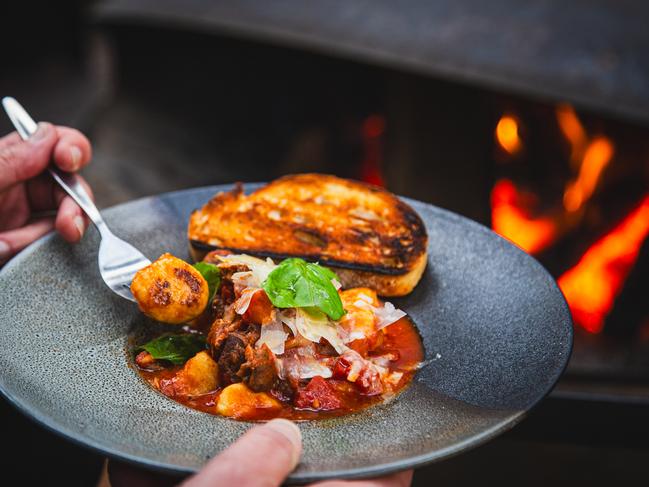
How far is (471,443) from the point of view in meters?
1.78

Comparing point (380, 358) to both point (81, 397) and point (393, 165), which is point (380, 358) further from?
point (393, 165)

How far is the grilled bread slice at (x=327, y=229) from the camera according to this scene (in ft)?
8.78

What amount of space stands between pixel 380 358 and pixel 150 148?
4.38m

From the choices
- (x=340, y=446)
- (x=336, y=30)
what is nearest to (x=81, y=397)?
(x=340, y=446)

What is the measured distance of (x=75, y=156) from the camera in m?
2.89

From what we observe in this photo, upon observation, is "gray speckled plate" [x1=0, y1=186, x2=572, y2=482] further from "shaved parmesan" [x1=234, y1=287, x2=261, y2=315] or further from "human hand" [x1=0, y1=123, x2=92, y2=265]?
"shaved parmesan" [x1=234, y1=287, x2=261, y2=315]

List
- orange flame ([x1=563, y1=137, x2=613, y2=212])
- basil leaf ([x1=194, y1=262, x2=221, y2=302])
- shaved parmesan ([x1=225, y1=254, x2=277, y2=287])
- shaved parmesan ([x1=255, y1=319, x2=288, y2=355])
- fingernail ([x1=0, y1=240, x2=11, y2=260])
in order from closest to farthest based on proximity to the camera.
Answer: shaved parmesan ([x1=255, y1=319, x2=288, y2=355])
shaved parmesan ([x1=225, y1=254, x2=277, y2=287])
basil leaf ([x1=194, y1=262, x2=221, y2=302])
fingernail ([x1=0, y1=240, x2=11, y2=260])
orange flame ([x1=563, y1=137, x2=613, y2=212])

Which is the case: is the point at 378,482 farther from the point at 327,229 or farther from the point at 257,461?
the point at 327,229

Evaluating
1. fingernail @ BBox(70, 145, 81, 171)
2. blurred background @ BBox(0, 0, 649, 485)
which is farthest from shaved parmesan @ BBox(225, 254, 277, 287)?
blurred background @ BBox(0, 0, 649, 485)

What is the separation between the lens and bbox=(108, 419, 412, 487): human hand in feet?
5.15

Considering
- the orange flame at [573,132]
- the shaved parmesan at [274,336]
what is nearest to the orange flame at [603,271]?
the orange flame at [573,132]

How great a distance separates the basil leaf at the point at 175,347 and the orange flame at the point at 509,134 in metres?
3.01

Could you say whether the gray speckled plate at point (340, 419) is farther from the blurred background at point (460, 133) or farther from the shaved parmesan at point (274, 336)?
the blurred background at point (460, 133)

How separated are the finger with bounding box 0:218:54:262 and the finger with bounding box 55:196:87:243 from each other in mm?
258
